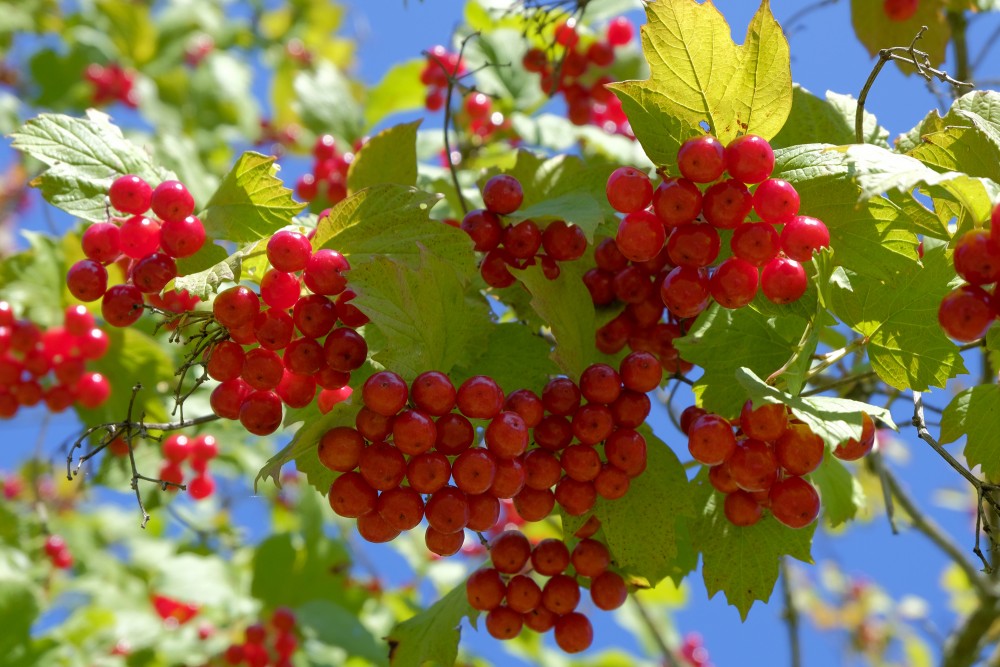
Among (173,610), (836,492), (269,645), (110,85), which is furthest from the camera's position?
(110,85)

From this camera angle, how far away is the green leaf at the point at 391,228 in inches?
50.0

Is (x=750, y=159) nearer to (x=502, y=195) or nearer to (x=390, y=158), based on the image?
(x=502, y=195)

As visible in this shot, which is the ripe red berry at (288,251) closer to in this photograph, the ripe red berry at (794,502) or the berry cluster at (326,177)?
the ripe red berry at (794,502)

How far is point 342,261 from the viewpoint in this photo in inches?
48.2

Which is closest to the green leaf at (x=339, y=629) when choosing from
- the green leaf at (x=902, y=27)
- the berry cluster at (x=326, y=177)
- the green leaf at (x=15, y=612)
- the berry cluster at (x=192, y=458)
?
the berry cluster at (x=192, y=458)

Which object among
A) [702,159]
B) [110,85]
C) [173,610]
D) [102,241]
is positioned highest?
[702,159]

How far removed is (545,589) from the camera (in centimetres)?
149

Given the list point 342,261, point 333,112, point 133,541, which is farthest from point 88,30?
point 342,261

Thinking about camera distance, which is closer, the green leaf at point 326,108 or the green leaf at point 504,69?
the green leaf at point 504,69

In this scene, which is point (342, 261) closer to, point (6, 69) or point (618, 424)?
point (618, 424)

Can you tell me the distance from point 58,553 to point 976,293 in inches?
125

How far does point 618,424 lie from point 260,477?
507mm

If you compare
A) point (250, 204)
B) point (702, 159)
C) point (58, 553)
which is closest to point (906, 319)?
point (702, 159)

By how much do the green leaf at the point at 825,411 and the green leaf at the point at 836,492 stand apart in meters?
0.62
